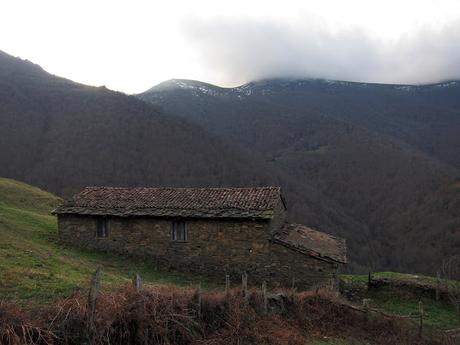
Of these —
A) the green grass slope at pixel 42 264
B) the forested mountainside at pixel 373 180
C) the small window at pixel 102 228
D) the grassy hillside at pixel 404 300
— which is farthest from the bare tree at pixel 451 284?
the forested mountainside at pixel 373 180

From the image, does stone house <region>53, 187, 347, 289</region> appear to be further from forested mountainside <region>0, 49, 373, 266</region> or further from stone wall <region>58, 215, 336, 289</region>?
forested mountainside <region>0, 49, 373, 266</region>

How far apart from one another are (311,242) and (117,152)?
103541 mm

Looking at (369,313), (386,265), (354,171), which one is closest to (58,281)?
(369,313)

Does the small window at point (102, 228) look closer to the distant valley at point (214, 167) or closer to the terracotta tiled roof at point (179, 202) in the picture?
the terracotta tiled roof at point (179, 202)

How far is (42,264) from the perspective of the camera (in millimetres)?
15312

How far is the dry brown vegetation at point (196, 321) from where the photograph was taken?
332 inches

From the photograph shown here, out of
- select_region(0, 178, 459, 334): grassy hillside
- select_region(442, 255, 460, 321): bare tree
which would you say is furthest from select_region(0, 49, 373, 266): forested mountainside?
select_region(0, 178, 459, 334): grassy hillside

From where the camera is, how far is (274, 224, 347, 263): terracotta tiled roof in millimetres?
19391

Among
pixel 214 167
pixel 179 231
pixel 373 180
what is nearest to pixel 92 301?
pixel 179 231

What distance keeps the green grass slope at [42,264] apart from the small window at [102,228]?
1006 mm

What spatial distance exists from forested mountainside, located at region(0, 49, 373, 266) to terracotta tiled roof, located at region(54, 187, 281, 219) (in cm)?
6775

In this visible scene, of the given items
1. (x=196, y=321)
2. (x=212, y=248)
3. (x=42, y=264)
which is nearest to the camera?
(x=196, y=321)

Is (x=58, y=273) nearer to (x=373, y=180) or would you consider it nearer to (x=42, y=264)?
(x=42, y=264)

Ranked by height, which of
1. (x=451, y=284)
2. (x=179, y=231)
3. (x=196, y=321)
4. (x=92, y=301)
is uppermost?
(x=92, y=301)
